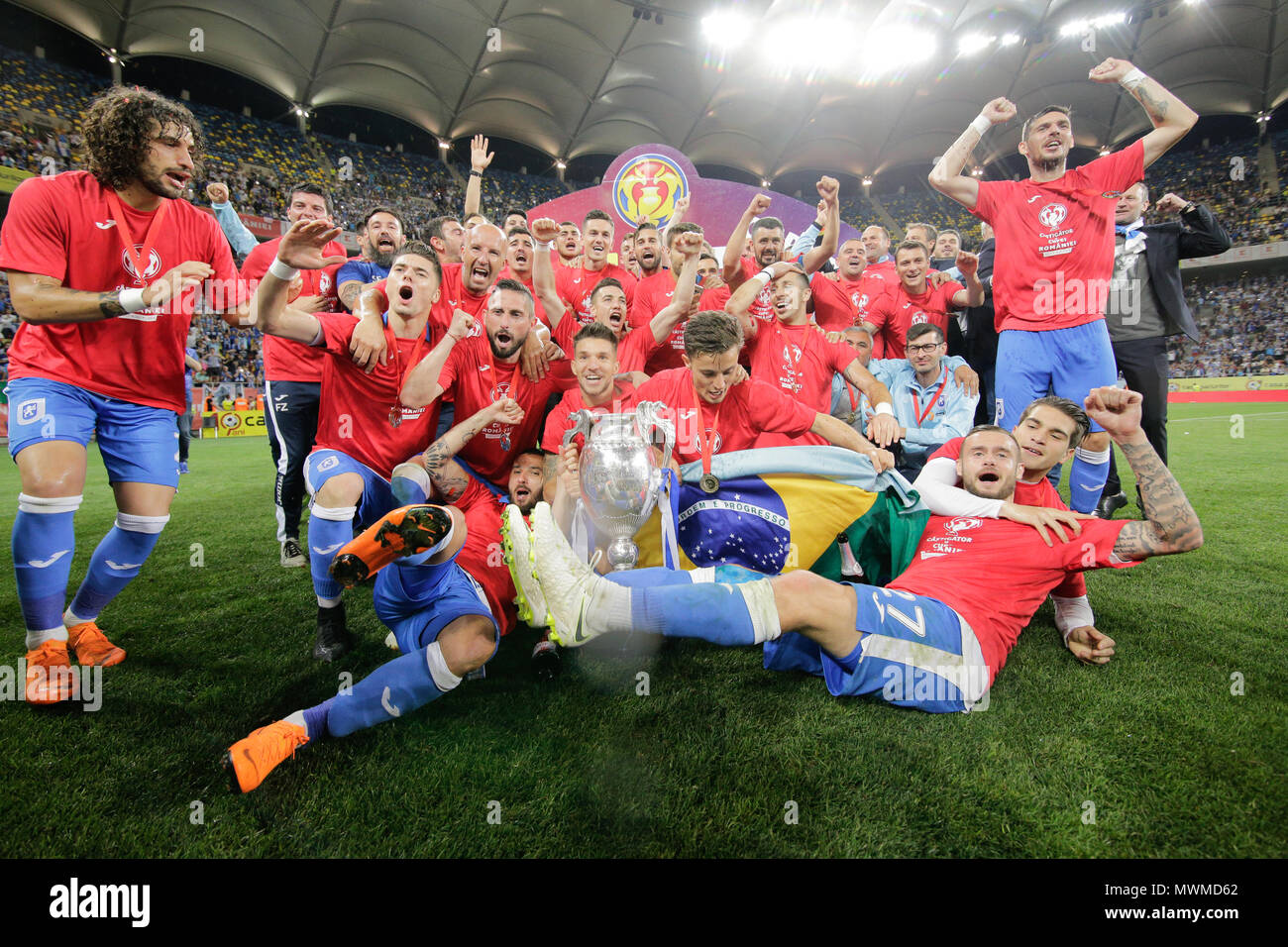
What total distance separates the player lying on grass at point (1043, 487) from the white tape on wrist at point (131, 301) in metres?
3.20

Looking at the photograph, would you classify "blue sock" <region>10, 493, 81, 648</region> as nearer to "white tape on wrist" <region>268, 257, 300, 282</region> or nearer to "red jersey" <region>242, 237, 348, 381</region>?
"white tape on wrist" <region>268, 257, 300, 282</region>

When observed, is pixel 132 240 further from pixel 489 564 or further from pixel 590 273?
pixel 590 273

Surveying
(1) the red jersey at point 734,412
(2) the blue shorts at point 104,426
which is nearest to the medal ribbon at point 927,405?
(1) the red jersey at point 734,412

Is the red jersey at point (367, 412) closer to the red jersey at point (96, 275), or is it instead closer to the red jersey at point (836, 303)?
the red jersey at point (96, 275)

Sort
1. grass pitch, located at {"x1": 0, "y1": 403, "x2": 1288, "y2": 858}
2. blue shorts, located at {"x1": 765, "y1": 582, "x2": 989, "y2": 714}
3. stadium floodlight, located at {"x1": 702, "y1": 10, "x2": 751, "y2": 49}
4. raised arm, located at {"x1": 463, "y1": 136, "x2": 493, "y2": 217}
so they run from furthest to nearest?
stadium floodlight, located at {"x1": 702, "y1": 10, "x2": 751, "y2": 49} < raised arm, located at {"x1": 463, "y1": 136, "x2": 493, "y2": 217} < blue shorts, located at {"x1": 765, "y1": 582, "x2": 989, "y2": 714} < grass pitch, located at {"x1": 0, "y1": 403, "x2": 1288, "y2": 858}

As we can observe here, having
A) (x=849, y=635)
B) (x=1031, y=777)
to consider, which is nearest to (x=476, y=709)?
(x=849, y=635)

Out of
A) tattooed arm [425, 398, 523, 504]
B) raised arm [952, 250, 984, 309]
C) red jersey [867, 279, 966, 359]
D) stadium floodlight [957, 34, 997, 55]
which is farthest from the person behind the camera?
stadium floodlight [957, 34, 997, 55]

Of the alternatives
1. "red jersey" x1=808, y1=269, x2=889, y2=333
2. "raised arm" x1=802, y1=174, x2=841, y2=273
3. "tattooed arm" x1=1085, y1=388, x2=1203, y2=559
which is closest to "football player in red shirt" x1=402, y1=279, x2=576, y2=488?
"raised arm" x1=802, y1=174, x2=841, y2=273

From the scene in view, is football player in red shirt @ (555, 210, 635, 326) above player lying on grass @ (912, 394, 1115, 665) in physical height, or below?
above

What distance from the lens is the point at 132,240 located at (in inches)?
95.2

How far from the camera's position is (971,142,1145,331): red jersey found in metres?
3.27

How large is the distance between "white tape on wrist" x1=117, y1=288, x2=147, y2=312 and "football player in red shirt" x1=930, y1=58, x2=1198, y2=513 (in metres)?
4.03
